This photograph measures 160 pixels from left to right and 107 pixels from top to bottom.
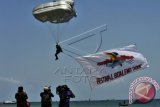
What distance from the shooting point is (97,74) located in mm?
21594

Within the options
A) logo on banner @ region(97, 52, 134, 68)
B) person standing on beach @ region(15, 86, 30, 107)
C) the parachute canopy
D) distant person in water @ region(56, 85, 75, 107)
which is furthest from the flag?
person standing on beach @ region(15, 86, 30, 107)

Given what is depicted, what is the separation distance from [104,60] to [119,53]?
2.54 feet

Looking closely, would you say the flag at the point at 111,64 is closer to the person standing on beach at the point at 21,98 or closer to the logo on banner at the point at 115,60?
the logo on banner at the point at 115,60

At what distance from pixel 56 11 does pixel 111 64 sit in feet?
12.0

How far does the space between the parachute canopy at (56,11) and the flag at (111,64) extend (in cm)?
226

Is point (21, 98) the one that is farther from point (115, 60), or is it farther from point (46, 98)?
point (115, 60)

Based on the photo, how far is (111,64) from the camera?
72.4 feet

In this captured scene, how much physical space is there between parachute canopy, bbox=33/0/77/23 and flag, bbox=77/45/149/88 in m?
2.26

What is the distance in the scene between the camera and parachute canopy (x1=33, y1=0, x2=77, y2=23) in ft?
75.6

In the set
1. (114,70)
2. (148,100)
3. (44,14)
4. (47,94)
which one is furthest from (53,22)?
(148,100)

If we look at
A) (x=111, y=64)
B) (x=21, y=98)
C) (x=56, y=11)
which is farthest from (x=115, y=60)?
(x=21, y=98)

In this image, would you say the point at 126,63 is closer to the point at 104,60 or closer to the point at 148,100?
the point at 104,60

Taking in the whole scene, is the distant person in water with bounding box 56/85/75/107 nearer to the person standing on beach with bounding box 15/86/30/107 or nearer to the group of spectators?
the group of spectators

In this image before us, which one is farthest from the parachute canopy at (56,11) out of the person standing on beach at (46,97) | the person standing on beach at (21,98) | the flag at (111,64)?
the person standing on beach at (21,98)
